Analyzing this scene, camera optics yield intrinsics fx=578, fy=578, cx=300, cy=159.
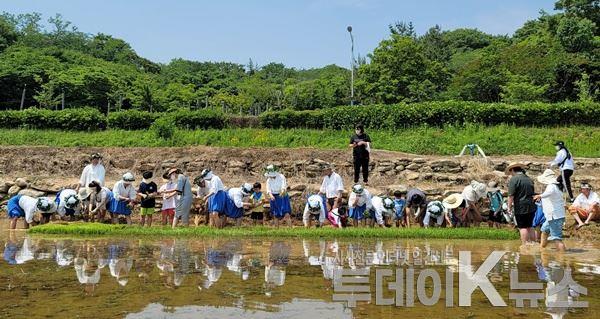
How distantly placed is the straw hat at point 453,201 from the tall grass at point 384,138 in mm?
8100

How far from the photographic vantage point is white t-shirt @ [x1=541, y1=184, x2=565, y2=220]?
428 inches

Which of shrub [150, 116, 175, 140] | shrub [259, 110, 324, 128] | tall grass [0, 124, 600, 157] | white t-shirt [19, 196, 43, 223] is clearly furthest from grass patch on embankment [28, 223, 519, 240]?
shrub [259, 110, 324, 128]

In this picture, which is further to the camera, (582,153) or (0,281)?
(582,153)

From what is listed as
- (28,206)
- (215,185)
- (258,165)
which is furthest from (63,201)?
(258,165)

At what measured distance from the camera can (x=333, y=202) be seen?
1570 cm

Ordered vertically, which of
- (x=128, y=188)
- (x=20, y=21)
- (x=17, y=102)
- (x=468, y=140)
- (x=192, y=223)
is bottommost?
(x=192, y=223)

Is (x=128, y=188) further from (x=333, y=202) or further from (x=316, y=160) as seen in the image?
(x=316, y=160)

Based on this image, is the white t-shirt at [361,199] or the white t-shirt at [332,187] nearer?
the white t-shirt at [361,199]

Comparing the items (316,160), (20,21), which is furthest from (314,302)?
(20,21)

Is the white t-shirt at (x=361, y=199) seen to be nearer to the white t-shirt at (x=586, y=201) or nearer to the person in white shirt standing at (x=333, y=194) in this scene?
the person in white shirt standing at (x=333, y=194)

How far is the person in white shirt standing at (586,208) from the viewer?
14.0m

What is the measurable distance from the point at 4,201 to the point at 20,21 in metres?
70.3

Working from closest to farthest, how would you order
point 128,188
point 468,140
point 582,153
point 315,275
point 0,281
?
point 0,281
point 315,275
point 128,188
point 582,153
point 468,140

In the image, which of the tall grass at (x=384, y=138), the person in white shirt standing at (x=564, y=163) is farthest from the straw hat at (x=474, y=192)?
the tall grass at (x=384, y=138)
